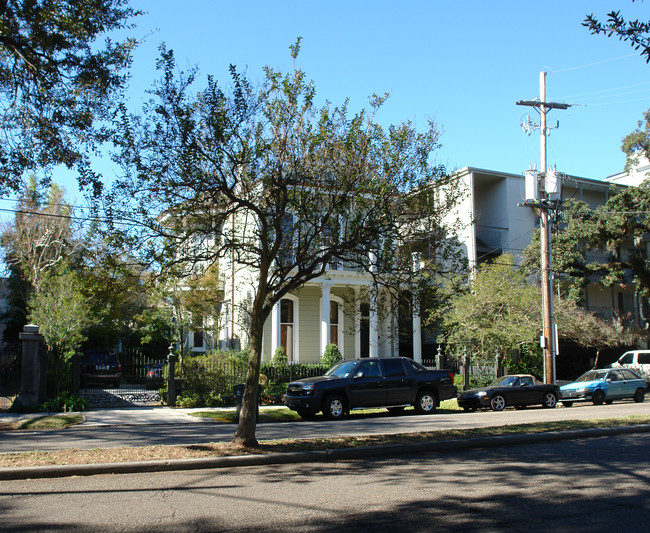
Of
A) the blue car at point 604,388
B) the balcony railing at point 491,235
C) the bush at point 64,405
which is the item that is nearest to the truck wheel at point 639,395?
the blue car at point 604,388

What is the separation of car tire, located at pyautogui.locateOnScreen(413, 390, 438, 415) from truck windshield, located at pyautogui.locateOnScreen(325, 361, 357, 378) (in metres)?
2.52

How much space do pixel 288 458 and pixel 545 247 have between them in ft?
58.5

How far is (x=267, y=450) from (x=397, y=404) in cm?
905

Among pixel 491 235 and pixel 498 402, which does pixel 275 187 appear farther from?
pixel 491 235

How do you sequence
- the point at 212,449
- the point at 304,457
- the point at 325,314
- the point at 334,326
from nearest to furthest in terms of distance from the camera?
the point at 304,457, the point at 212,449, the point at 325,314, the point at 334,326

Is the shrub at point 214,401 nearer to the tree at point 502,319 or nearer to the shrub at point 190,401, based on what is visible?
the shrub at point 190,401

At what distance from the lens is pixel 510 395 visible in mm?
20688

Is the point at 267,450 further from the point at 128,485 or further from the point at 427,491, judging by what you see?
the point at 427,491

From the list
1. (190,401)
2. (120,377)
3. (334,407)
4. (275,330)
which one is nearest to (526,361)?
(275,330)

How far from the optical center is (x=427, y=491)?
7.21 meters

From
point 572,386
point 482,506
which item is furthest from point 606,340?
point 482,506

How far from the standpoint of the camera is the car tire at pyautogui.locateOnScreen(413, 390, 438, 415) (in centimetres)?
1867

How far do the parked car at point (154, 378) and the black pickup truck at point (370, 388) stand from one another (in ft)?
23.5

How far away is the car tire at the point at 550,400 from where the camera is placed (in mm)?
21594
